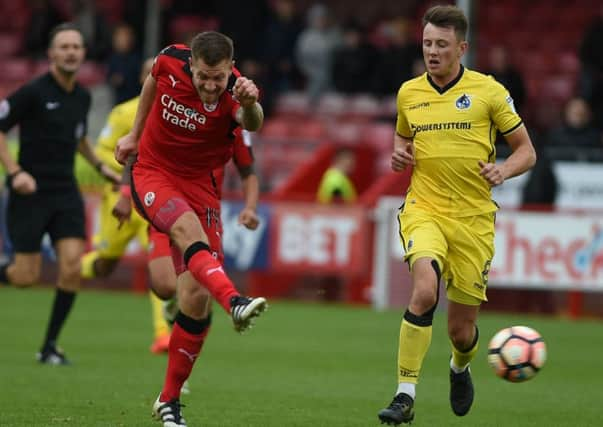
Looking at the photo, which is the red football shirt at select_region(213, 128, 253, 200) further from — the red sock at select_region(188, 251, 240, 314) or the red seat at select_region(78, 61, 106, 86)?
the red seat at select_region(78, 61, 106, 86)

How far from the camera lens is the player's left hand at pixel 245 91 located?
761cm

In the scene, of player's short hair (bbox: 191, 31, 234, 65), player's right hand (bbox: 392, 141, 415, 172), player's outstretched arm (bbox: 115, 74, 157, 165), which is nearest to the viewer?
player's short hair (bbox: 191, 31, 234, 65)

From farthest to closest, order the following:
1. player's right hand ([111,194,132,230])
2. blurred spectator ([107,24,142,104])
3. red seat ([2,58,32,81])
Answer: red seat ([2,58,32,81]) < blurred spectator ([107,24,142,104]) < player's right hand ([111,194,132,230])

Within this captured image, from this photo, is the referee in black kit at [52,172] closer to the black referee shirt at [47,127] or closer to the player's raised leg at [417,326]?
the black referee shirt at [47,127]

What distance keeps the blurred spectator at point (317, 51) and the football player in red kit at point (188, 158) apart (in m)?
14.8

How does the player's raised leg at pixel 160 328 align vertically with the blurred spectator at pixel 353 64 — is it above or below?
below

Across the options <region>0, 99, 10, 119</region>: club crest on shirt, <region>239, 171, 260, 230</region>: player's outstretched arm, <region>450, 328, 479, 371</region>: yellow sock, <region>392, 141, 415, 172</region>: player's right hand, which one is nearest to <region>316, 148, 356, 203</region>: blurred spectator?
<region>0, 99, 10, 119</region>: club crest on shirt

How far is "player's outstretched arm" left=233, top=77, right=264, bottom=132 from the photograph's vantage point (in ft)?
25.0

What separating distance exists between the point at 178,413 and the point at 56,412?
1090 millimetres

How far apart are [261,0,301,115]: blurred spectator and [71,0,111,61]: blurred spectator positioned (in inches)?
121

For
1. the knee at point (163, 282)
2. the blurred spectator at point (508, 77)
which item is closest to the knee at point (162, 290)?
the knee at point (163, 282)

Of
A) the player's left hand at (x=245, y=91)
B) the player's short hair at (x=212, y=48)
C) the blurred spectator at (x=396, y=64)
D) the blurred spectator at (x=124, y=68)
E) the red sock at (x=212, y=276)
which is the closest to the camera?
the red sock at (x=212, y=276)

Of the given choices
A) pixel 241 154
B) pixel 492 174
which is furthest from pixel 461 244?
pixel 241 154

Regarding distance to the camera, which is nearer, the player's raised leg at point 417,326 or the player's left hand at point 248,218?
the player's raised leg at point 417,326
